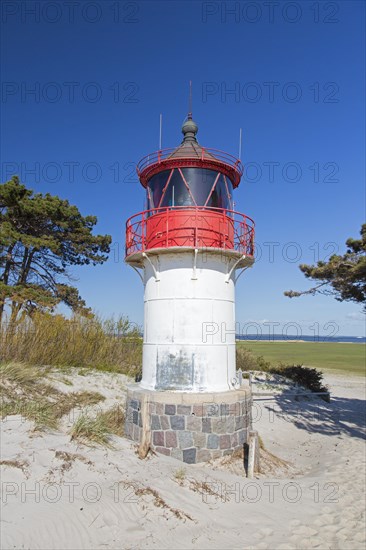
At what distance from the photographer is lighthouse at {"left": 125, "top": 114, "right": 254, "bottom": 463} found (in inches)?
344

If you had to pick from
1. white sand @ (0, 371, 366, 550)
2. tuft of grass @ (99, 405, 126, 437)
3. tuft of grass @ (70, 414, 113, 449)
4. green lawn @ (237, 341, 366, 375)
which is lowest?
green lawn @ (237, 341, 366, 375)

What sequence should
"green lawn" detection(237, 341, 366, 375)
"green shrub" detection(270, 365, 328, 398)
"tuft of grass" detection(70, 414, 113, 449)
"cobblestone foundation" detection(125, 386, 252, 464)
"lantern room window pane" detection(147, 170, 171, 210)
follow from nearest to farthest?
"tuft of grass" detection(70, 414, 113, 449)
"cobblestone foundation" detection(125, 386, 252, 464)
"lantern room window pane" detection(147, 170, 171, 210)
"green shrub" detection(270, 365, 328, 398)
"green lawn" detection(237, 341, 366, 375)

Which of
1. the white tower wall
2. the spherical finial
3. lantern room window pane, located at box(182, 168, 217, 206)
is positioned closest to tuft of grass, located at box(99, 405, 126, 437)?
the white tower wall

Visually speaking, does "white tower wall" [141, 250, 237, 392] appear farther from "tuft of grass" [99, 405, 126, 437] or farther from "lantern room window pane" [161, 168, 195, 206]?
"tuft of grass" [99, 405, 126, 437]

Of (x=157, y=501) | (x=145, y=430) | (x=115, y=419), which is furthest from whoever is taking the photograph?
(x=115, y=419)

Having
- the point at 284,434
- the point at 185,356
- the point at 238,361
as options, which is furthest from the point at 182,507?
the point at 238,361

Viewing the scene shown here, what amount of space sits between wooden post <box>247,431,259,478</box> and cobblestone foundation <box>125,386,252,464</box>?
18.7 inches

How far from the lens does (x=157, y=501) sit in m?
6.41

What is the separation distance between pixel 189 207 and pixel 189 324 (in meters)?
2.86

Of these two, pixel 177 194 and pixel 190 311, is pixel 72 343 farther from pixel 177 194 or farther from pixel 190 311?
pixel 177 194

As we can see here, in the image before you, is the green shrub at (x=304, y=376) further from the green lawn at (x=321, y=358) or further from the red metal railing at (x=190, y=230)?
the red metal railing at (x=190, y=230)

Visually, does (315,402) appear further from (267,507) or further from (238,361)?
(267,507)

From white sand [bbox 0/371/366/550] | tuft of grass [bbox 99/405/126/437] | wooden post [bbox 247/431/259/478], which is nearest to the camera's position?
white sand [bbox 0/371/366/550]

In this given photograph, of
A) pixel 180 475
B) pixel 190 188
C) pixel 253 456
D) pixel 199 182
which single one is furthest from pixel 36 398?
pixel 199 182
